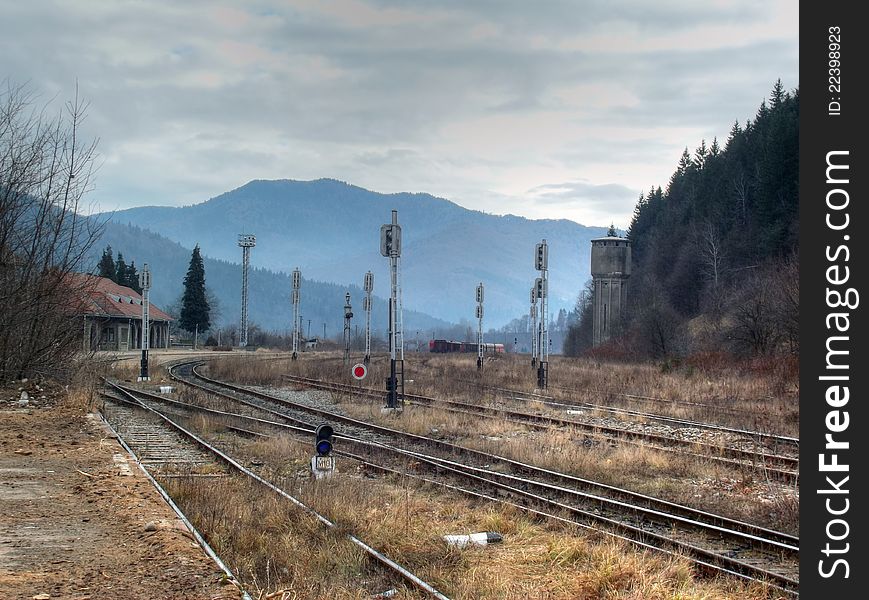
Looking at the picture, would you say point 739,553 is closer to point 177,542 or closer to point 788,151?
point 177,542

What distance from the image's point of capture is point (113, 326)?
67250 mm

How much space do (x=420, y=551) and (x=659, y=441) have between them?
9979 millimetres

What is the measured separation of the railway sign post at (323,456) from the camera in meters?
12.2

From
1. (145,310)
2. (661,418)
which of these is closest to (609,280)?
(145,310)

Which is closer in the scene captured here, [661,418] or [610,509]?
[610,509]

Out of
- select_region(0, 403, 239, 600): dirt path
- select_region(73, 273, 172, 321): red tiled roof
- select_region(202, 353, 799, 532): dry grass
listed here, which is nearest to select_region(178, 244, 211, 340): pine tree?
select_region(73, 273, 172, 321): red tiled roof

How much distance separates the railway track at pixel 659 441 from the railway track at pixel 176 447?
21.6 ft

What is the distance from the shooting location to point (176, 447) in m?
15.6

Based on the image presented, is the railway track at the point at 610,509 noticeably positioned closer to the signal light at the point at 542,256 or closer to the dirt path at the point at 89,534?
the dirt path at the point at 89,534

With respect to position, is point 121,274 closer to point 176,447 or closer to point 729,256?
point 729,256

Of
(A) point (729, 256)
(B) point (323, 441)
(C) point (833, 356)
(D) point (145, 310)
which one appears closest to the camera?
(C) point (833, 356)

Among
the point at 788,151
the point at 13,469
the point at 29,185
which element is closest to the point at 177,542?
the point at 13,469

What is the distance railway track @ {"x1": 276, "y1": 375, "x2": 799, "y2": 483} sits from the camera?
13.9 metres

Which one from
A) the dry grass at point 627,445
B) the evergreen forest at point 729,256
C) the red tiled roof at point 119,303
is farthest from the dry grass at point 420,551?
the red tiled roof at point 119,303
